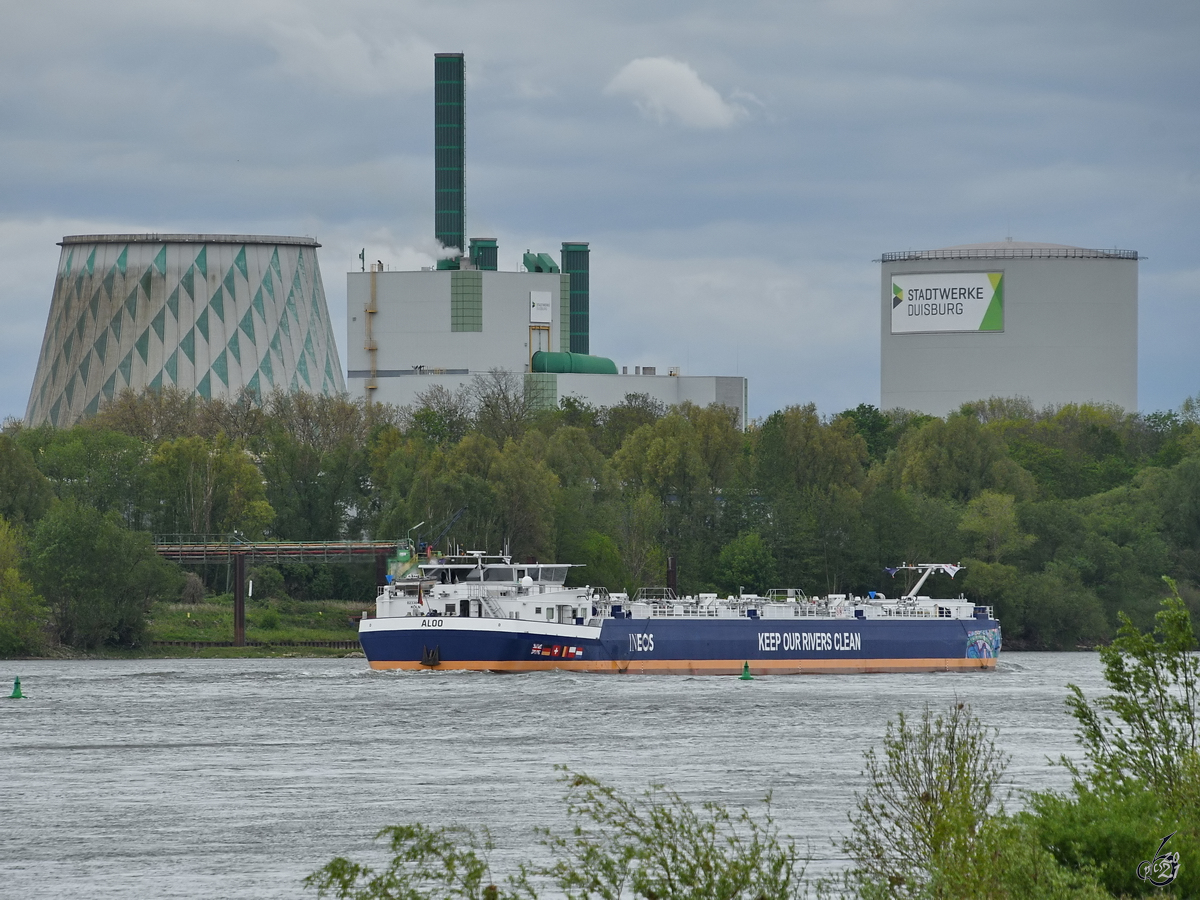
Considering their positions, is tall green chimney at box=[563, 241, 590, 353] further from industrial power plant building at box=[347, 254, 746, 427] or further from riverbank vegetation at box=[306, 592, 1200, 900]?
riverbank vegetation at box=[306, 592, 1200, 900]

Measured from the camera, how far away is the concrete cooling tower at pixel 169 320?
563ft

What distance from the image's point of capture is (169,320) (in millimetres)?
172375

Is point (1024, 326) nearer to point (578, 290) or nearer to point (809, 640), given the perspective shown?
point (578, 290)

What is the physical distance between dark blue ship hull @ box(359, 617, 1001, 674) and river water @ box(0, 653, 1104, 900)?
1.39m

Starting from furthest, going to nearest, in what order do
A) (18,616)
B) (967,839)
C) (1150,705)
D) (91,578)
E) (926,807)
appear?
1. (91,578)
2. (18,616)
3. (1150,705)
4. (926,807)
5. (967,839)

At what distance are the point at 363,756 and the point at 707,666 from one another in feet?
132

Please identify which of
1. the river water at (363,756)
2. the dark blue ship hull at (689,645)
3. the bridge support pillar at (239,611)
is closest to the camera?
the river water at (363,756)

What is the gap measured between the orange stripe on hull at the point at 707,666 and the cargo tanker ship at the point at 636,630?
0.05 meters

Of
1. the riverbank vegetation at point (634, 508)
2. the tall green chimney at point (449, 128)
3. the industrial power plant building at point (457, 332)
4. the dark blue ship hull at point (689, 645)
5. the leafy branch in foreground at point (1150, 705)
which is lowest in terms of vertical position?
the dark blue ship hull at point (689, 645)

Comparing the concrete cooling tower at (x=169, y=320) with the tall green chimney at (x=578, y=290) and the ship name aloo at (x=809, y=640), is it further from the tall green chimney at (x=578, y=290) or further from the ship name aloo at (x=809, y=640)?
the ship name aloo at (x=809, y=640)

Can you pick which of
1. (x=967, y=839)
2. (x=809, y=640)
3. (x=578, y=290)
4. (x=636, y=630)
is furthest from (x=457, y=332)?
(x=967, y=839)

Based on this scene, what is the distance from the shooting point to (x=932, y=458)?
132625mm

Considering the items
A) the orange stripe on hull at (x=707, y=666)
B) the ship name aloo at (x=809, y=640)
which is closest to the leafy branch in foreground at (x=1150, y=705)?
the orange stripe on hull at (x=707, y=666)

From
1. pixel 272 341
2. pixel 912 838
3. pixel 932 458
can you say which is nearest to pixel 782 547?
pixel 932 458
